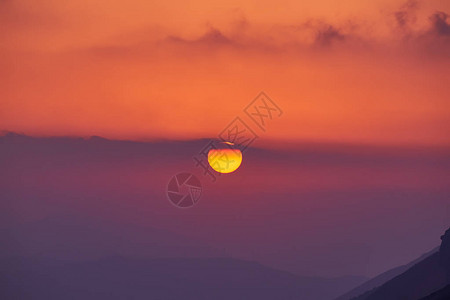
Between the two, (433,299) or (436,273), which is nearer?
(433,299)

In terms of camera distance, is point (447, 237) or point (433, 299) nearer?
point (433, 299)

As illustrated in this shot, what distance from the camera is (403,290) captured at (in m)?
197

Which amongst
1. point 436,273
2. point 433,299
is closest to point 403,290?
point 436,273

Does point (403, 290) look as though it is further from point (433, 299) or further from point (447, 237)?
point (433, 299)

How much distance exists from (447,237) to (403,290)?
2092 centimetres

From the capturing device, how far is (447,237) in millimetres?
190500

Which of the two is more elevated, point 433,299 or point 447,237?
point 447,237

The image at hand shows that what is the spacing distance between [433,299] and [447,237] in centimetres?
6540

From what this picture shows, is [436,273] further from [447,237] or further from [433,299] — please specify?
[433,299]

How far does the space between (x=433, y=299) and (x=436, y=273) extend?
69.4 meters

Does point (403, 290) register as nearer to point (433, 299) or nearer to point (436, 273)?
point (436, 273)

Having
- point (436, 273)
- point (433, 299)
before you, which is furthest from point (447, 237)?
point (433, 299)

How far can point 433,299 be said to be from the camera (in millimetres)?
129500

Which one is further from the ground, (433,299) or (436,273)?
(436,273)
